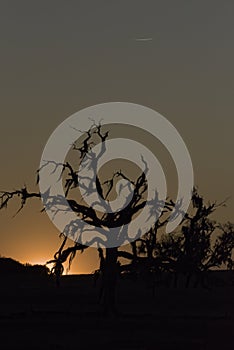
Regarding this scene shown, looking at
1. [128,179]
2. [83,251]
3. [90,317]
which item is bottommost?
[90,317]

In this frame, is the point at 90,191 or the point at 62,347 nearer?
the point at 62,347

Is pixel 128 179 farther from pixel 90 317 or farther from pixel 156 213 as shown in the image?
pixel 90 317

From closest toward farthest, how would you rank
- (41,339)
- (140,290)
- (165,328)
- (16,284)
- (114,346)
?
(114,346)
(41,339)
(165,328)
(140,290)
(16,284)

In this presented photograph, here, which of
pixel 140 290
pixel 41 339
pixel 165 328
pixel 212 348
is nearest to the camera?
pixel 212 348

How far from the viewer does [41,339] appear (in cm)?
3391

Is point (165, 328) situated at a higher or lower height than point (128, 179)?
lower

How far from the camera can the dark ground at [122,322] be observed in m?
32.7

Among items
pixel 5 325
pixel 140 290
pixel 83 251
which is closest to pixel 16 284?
pixel 140 290

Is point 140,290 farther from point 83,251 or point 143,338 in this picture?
point 143,338

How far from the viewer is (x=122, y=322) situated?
43.3 m

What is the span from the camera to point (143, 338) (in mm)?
35062

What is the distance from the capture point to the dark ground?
107 feet

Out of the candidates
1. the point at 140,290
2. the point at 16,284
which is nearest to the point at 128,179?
the point at 140,290

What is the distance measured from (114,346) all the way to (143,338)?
346 centimetres
